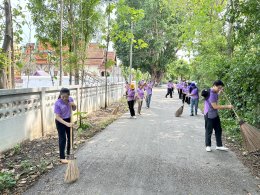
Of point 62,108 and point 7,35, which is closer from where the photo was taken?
point 62,108

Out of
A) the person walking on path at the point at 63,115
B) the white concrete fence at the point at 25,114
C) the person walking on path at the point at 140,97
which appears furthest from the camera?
the person walking on path at the point at 140,97

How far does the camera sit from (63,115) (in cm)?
655

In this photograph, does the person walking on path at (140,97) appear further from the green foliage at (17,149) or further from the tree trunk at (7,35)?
the green foliage at (17,149)

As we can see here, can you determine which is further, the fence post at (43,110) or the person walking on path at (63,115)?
the fence post at (43,110)

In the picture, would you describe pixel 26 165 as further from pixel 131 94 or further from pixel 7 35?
pixel 131 94

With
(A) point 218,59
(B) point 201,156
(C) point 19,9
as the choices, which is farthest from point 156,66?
(B) point 201,156

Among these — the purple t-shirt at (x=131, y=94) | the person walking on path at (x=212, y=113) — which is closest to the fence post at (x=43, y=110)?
the person walking on path at (x=212, y=113)

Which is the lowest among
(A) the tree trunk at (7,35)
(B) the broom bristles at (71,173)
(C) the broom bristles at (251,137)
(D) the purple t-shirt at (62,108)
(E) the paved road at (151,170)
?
(E) the paved road at (151,170)

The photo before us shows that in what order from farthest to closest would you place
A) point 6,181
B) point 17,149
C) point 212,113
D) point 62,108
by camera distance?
point 212,113, point 17,149, point 62,108, point 6,181

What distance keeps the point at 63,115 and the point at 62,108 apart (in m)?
0.16

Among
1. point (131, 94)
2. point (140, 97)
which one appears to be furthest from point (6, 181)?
point (140, 97)

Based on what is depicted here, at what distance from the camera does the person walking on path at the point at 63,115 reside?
251 inches

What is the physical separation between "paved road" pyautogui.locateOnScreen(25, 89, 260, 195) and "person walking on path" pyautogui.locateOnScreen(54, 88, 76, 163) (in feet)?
1.71

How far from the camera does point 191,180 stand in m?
5.48
